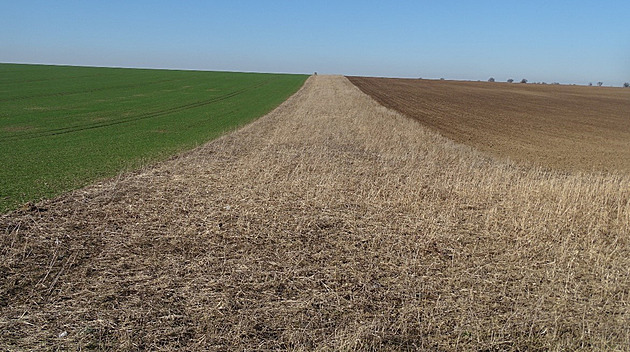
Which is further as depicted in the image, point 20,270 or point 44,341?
point 20,270

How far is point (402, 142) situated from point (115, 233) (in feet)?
41.6

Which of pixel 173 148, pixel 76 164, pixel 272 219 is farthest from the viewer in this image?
pixel 173 148

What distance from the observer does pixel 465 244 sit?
23.5ft

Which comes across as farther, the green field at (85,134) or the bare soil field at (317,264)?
the green field at (85,134)

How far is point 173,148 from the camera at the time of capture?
15039mm

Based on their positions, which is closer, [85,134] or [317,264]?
[317,264]

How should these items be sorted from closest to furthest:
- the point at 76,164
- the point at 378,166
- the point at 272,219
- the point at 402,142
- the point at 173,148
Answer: the point at 272,219, the point at 76,164, the point at 378,166, the point at 173,148, the point at 402,142

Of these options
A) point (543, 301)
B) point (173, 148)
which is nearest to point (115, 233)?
point (543, 301)

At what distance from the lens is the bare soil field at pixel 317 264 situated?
4523mm

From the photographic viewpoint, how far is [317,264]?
6168 millimetres

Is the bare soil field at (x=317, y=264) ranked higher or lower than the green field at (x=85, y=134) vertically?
lower

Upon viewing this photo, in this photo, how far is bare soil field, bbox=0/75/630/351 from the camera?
4.52m

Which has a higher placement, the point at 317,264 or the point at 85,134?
the point at 85,134

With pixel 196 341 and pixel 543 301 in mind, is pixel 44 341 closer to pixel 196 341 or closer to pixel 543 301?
pixel 196 341
